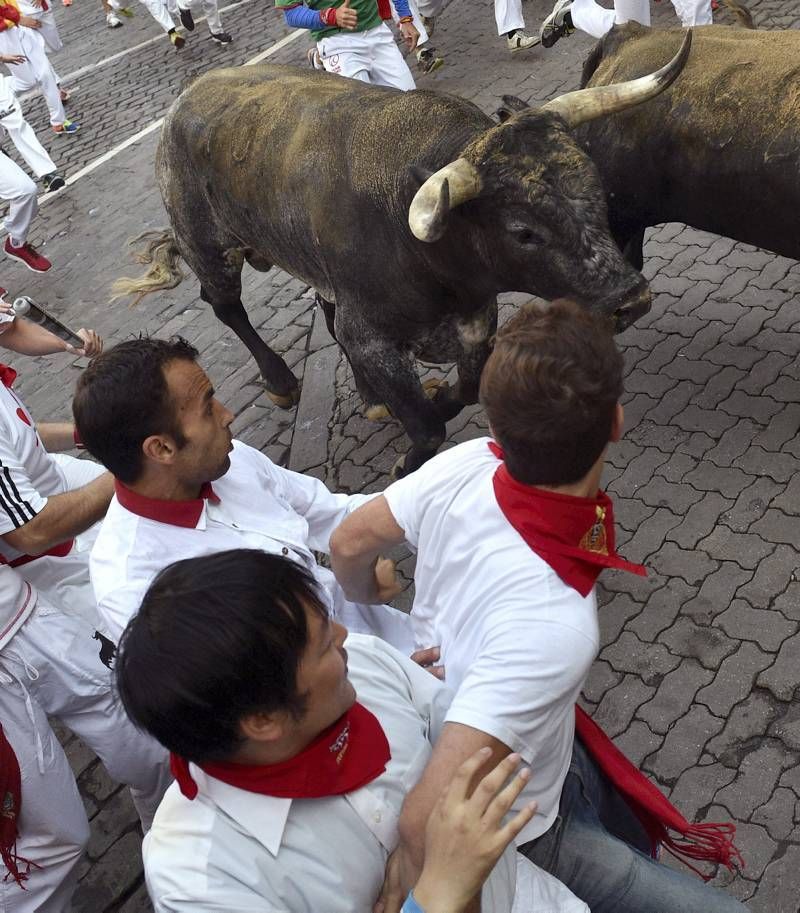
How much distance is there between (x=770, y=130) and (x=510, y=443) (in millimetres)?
3357

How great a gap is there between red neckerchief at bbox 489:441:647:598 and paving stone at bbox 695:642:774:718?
205 centimetres

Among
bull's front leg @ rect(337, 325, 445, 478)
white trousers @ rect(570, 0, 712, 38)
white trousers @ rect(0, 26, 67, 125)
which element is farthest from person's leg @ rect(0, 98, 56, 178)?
bull's front leg @ rect(337, 325, 445, 478)

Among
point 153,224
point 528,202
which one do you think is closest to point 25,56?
point 153,224

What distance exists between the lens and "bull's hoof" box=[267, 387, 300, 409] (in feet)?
21.4

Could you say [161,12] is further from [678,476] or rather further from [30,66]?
[678,476]

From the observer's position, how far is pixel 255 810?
176 cm

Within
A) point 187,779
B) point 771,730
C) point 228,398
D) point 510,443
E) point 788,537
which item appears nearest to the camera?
point 187,779

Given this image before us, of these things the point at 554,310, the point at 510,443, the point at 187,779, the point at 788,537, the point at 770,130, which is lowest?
the point at 788,537

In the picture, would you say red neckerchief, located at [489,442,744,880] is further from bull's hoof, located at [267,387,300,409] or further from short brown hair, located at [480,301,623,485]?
bull's hoof, located at [267,387,300,409]

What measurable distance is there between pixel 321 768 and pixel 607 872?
797mm

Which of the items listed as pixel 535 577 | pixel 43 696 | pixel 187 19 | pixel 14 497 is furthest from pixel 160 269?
pixel 187 19

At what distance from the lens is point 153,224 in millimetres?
9961

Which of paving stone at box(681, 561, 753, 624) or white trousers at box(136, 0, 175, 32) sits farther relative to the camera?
white trousers at box(136, 0, 175, 32)

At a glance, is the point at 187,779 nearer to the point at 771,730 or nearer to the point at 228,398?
the point at 771,730
